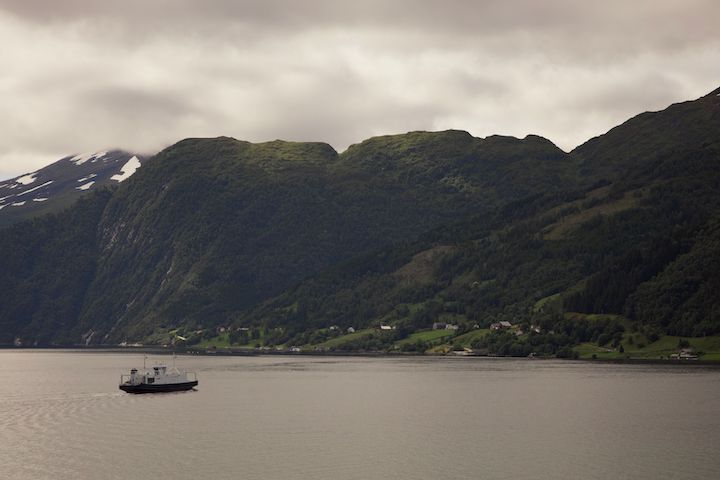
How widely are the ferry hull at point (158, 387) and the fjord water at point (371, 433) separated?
2.53 m

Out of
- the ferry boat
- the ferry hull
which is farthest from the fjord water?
the ferry boat

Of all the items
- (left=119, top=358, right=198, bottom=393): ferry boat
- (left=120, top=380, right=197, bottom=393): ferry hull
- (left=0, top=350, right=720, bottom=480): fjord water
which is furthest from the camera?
(left=119, top=358, right=198, bottom=393): ferry boat

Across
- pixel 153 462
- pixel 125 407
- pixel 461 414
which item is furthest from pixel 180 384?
pixel 153 462

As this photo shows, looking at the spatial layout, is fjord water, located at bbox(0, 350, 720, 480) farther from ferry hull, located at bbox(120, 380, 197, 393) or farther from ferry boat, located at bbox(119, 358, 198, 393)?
ferry boat, located at bbox(119, 358, 198, 393)

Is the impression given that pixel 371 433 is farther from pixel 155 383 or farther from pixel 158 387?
pixel 155 383

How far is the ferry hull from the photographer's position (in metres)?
186

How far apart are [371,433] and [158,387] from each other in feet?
256

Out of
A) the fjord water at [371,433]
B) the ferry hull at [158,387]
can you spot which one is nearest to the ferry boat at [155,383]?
the ferry hull at [158,387]

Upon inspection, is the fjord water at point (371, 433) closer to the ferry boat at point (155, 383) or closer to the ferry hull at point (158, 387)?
the ferry hull at point (158, 387)

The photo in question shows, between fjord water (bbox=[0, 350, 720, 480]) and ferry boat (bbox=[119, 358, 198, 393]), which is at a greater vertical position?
ferry boat (bbox=[119, 358, 198, 393])

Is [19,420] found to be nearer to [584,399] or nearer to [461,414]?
[461,414]

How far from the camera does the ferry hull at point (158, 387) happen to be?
609 ft

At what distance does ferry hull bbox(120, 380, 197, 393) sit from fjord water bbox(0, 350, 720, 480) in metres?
2.53

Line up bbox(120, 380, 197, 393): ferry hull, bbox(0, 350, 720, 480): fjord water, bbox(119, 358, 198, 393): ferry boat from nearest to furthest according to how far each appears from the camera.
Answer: bbox(0, 350, 720, 480): fjord water, bbox(120, 380, 197, 393): ferry hull, bbox(119, 358, 198, 393): ferry boat
